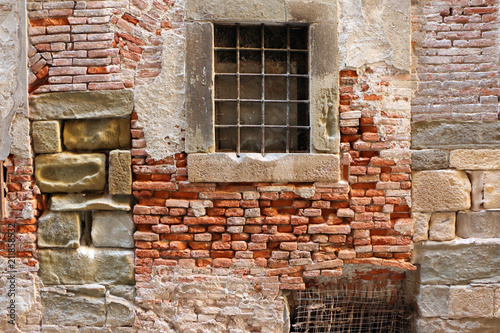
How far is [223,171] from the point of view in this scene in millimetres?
2939

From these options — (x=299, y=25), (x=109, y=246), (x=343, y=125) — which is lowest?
(x=109, y=246)

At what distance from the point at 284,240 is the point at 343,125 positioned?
1.07 meters

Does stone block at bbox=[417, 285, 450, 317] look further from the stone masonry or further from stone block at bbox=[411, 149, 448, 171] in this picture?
stone block at bbox=[411, 149, 448, 171]

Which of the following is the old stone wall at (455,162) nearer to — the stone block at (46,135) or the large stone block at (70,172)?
the large stone block at (70,172)

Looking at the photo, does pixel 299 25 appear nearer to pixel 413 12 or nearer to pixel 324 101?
pixel 324 101

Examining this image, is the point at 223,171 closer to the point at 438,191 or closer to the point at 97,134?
the point at 97,134

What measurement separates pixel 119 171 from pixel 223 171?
856mm

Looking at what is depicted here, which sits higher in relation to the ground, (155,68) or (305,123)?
(155,68)

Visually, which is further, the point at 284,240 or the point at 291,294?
the point at 291,294

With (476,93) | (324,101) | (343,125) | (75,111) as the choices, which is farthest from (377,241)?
(75,111)

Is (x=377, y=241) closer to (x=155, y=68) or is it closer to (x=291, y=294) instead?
(x=291, y=294)

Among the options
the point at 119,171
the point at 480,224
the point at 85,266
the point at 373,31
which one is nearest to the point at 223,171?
the point at 119,171

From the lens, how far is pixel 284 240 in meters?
3.00

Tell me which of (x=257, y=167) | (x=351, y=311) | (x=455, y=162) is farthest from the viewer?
(x=351, y=311)
